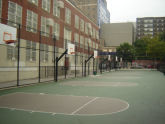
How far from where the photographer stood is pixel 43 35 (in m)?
22.3

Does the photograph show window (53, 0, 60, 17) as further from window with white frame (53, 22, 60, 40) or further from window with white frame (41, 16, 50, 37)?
window with white frame (41, 16, 50, 37)

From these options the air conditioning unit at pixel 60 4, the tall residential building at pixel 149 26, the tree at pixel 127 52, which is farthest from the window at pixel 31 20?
the tall residential building at pixel 149 26

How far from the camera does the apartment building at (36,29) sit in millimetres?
16250

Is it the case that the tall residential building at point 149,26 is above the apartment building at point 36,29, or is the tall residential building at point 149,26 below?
above

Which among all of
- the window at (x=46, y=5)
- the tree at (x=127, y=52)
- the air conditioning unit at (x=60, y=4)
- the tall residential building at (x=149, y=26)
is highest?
the tall residential building at (x=149, y=26)

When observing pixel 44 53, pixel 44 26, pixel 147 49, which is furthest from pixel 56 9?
pixel 147 49

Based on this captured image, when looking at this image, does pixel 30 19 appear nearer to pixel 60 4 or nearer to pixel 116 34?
pixel 60 4

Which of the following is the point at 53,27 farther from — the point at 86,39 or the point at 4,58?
the point at 86,39

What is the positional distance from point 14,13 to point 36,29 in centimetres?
354

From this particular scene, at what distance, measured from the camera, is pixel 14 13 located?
1738 cm

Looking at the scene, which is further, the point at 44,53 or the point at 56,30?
the point at 56,30

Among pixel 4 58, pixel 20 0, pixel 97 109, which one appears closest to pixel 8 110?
pixel 97 109

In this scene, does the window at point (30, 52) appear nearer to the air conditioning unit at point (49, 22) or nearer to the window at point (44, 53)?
the window at point (44, 53)

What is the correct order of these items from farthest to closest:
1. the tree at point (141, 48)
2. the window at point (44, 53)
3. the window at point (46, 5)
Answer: the tree at point (141, 48), the window at point (46, 5), the window at point (44, 53)
